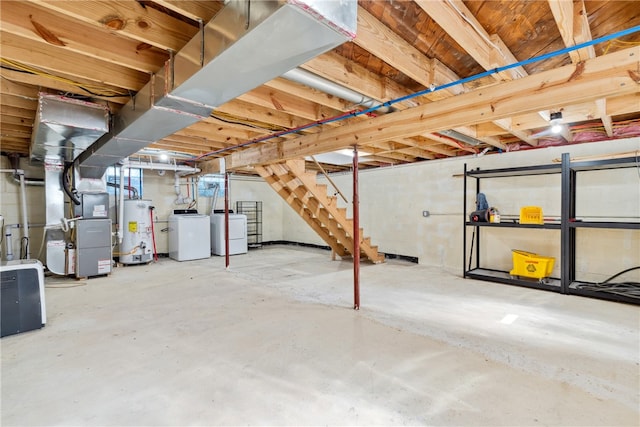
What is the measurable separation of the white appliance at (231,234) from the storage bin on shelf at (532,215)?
5452mm

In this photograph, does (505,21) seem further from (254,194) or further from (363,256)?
(254,194)

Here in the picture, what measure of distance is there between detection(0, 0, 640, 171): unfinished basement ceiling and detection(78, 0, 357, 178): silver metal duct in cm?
18

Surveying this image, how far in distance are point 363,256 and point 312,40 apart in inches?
214

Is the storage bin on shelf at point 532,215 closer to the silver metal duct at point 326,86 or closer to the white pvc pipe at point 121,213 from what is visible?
the silver metal duct at point 326,86

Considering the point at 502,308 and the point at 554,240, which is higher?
the point at 554,240

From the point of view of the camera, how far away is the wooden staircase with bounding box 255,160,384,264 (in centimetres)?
460

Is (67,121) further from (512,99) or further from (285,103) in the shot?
(512,99)

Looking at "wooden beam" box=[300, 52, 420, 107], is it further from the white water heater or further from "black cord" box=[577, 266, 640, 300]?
the white water heater

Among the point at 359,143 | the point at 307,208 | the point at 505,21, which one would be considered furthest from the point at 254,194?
the point at 505,21

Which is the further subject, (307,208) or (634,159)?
(307,208)

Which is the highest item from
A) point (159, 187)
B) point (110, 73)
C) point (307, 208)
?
point (110, 73)

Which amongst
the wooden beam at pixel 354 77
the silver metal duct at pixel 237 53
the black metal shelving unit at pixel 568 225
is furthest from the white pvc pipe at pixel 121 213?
the black metal shelving unit at pixel 568 225

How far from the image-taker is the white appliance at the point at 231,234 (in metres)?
6.70

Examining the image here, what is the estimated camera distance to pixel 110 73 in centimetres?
213
